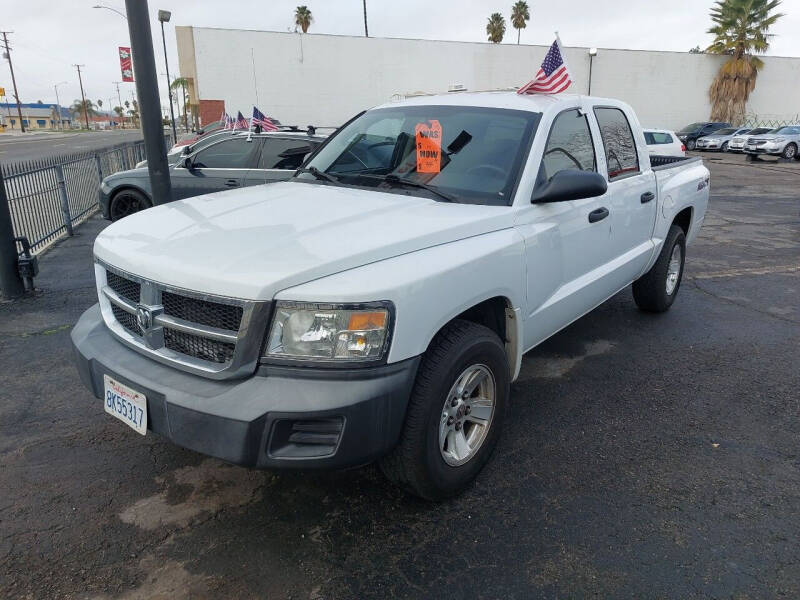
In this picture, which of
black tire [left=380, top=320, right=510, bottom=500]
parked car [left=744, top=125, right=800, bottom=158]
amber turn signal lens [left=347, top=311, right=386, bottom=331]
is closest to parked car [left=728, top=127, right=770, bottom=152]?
parked car [left=744, top=125, right=800, bottom=158]

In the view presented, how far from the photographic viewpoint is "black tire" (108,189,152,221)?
9734 mm

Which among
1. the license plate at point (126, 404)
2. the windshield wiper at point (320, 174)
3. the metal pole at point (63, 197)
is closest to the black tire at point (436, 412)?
the license plate at point (126, 404)

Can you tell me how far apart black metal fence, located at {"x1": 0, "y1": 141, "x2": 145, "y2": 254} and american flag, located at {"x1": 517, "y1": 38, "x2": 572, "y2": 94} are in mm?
6550

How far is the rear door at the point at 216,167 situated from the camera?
9.02 meters

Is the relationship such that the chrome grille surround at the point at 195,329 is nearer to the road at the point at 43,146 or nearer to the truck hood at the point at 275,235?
the truck hood at the point at 275,235

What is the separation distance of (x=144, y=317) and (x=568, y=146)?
2622 mm

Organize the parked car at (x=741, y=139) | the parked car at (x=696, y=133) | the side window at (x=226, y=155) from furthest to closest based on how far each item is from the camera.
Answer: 1. the parked car at (x=696, y=133)
2. the parked car at (x=741, y=139)
3. the side window at (x=226, y=155)

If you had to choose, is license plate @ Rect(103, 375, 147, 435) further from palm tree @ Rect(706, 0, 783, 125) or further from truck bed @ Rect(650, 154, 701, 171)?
palm tree @ Rect(706, 0, 783, 125)

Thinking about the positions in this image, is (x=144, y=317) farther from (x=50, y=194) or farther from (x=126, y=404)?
(x=50, y=194)

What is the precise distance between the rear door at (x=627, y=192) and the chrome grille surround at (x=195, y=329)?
106 inches

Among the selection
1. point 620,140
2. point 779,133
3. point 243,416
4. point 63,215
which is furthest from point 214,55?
point 243,416

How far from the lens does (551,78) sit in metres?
3.95

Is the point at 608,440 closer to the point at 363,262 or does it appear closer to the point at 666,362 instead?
the point at 666,362

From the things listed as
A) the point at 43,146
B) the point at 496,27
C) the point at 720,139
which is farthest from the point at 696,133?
the point at 43,146
